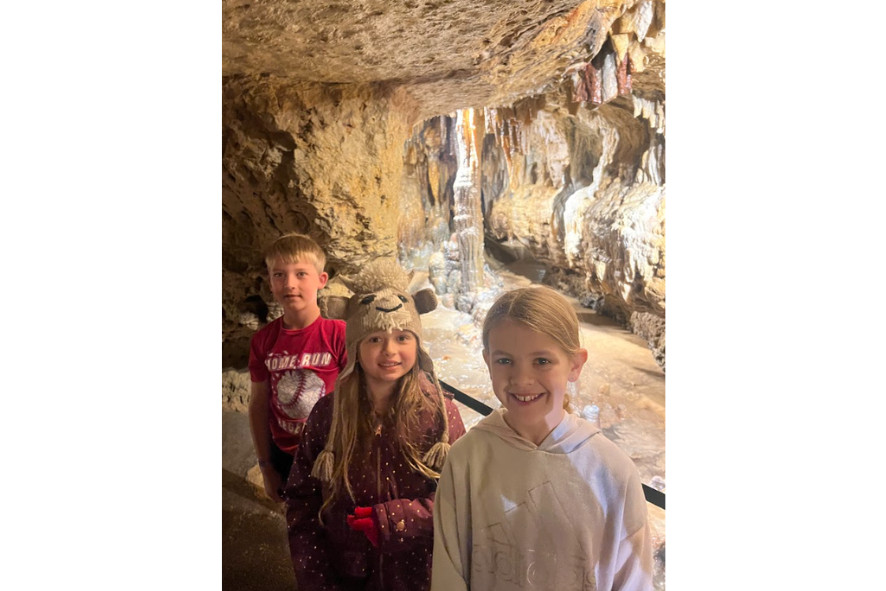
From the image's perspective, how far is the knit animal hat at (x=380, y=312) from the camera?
63.7 inches

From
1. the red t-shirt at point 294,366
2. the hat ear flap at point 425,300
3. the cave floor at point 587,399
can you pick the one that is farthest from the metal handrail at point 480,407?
the red t-shirt at point 294,366

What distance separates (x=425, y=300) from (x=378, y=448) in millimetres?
400

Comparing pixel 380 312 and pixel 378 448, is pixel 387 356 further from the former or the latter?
pixel 378 448

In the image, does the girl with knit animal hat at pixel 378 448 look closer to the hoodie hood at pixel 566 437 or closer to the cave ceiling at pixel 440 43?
the hoodie hood at pixel 566 437

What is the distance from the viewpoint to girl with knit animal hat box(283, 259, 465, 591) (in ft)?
5.26

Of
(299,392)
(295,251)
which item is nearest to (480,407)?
(299,392)

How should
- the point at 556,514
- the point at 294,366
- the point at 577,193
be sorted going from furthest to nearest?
1. the point at 294,366
2. the point at 577,193
3. the point at 556,514

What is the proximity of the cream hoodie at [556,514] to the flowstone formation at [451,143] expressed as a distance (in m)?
0.31

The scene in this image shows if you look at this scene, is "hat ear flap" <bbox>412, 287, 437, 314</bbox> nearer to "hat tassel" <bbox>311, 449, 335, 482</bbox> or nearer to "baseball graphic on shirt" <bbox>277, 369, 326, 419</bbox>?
"baseball graphic on shirt" <bbox>277, 369, 326, 419</bbox>

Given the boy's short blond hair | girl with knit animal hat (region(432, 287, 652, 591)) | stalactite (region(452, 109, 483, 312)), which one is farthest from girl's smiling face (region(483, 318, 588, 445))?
the boy's short blond hair

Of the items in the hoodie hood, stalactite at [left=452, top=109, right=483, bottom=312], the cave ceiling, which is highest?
the cave ceiling

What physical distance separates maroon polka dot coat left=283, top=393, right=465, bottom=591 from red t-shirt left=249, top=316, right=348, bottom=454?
0.04m

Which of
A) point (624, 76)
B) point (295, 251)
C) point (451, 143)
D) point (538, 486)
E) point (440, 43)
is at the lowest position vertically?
point (538, 486)

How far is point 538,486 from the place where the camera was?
4.91ft
